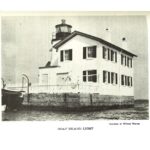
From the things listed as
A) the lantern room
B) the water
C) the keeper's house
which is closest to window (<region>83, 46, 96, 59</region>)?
the keeper's house

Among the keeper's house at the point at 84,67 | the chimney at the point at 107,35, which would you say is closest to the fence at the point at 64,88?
the keeper's house at the point at 84,67

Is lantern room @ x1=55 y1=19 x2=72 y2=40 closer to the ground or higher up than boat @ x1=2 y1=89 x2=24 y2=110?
higher up

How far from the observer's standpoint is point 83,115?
78.5 inches

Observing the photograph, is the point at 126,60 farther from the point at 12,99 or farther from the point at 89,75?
the point at 12,99

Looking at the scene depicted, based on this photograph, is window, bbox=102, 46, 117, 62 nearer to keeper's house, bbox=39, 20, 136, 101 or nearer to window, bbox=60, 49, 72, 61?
keeper's house, bbox=39, 20, 136, 101

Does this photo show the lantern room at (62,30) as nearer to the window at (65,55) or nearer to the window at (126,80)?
the window at (65,55)

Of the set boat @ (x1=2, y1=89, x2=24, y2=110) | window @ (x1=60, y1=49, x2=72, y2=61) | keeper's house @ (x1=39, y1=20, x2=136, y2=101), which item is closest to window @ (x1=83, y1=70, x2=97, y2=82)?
keeper's house @ (x1=39, y1=20, x2=136, y2=101)

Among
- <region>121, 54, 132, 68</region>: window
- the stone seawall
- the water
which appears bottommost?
the water

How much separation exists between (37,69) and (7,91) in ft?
0.57

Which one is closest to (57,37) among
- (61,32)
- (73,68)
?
(61,32)

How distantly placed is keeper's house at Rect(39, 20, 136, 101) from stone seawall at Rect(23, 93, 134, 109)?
0.06 ft

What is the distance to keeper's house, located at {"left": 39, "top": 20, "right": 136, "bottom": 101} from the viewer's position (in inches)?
78.5
